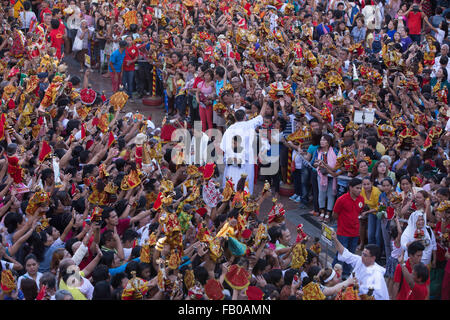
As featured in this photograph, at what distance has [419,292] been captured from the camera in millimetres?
7012

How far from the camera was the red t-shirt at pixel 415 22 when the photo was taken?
16.9m

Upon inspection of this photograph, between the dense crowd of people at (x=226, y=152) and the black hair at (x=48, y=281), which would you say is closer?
the black hair at (x=48, y=281)

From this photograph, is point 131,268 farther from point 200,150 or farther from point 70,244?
point 200,150

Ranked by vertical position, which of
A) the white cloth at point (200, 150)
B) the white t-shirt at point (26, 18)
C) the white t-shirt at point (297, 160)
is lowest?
the white t-shirt at point (297, 160)

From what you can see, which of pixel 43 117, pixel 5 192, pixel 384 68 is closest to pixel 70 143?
pixel 43 117

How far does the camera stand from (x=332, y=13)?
57.0 ft

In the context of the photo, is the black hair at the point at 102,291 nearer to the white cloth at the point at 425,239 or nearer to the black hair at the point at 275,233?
the black hair at the point at 275,233

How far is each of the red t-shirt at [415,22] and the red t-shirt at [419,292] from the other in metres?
11.2

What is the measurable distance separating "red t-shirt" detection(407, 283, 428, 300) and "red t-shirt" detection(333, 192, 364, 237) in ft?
7.51

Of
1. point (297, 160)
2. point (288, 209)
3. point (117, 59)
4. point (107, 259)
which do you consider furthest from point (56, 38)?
point (107, 259)

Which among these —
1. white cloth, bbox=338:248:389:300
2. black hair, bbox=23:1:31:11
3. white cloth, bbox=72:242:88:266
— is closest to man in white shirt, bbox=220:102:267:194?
white cloth, bbox=72:242:88:266

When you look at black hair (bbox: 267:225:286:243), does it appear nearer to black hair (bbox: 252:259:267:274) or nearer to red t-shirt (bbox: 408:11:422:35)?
black hair (bbox: 252:259:267:274)

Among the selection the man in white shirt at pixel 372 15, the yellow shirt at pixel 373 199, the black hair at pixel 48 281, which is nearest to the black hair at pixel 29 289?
the black hair at pixel 48 281

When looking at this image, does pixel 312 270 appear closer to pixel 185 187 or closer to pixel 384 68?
pixel 185 187
